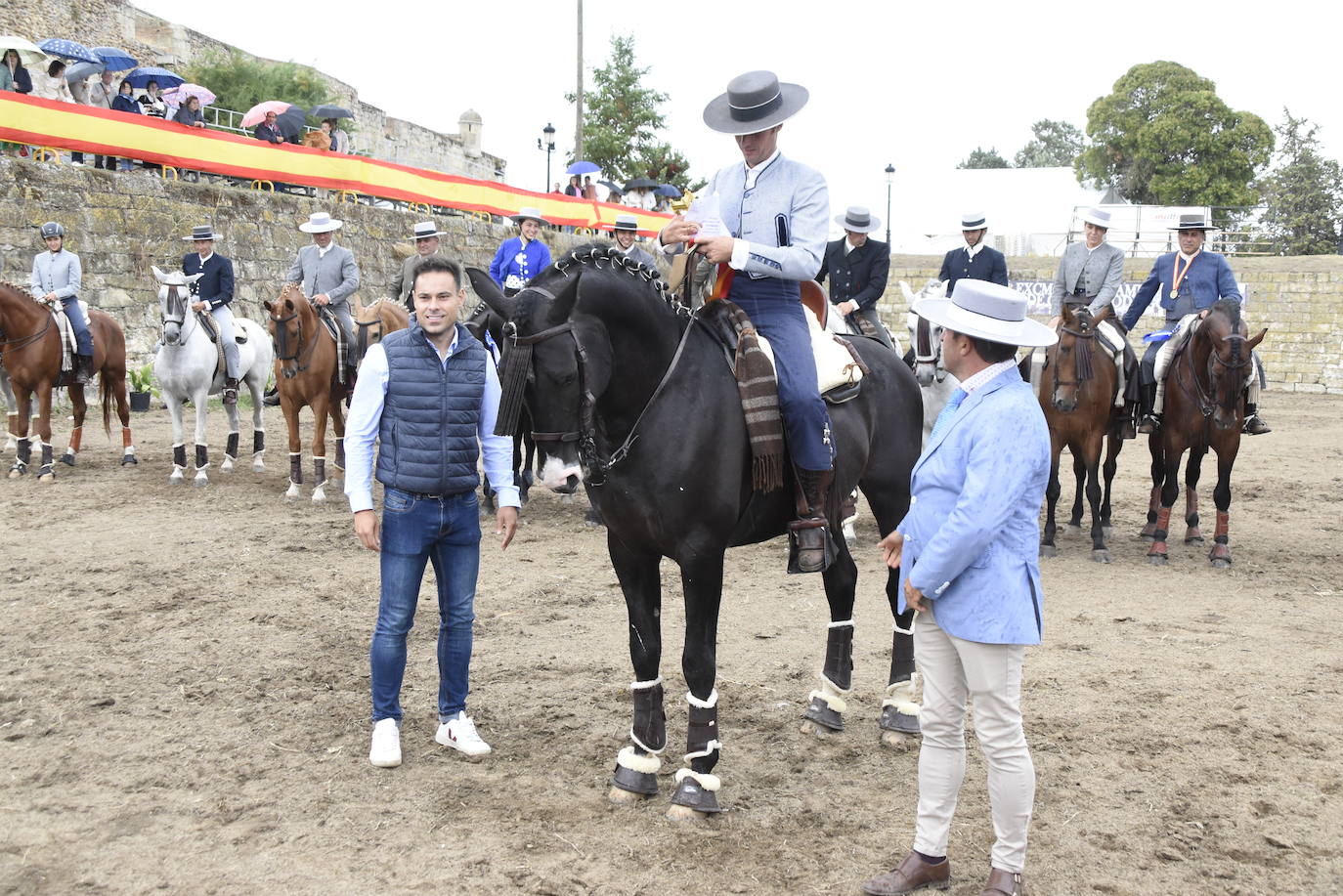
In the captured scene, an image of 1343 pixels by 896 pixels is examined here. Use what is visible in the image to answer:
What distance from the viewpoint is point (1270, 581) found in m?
7.95

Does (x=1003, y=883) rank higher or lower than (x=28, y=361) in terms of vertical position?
lower

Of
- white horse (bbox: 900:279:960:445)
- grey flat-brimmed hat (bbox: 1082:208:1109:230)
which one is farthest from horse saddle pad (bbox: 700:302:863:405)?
grey flat-brimmed hat (bbox: 1082:208:1109:230)

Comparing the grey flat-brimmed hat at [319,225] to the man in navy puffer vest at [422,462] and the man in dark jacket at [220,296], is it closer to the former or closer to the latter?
the man in dark jacket at [220,296]

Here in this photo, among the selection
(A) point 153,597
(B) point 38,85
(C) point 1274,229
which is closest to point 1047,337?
(A) point 153,597

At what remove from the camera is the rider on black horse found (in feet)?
14.3

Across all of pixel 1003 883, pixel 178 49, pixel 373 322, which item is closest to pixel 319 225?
pixel 373 322

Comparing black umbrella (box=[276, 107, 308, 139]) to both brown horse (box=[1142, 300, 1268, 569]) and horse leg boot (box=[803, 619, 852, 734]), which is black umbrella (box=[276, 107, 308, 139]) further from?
horse leg boot (box=[803, 619, 852, 734])

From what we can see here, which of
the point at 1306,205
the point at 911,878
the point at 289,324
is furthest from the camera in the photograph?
the point at 1306,205

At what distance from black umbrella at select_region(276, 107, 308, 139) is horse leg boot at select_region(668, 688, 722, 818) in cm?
2050

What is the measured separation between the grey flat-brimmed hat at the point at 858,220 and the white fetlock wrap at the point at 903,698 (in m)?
5.52

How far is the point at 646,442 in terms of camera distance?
4.04m

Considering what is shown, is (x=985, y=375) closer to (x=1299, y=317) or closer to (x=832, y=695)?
(x=832, y=695)

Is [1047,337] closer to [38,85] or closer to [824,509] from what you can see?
[824,509]

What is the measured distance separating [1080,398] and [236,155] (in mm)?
14611
